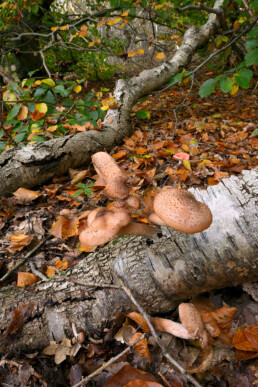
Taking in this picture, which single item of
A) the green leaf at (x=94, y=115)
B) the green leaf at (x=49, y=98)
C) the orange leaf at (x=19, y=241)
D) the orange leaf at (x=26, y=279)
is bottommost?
the orange leaf at (x=26, y=279)

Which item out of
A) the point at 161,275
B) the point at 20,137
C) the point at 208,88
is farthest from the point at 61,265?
the point at 208,88

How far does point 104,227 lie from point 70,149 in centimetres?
241

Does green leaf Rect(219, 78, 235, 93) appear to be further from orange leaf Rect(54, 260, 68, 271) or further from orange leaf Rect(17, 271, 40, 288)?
orange leaf Rect(17, 271, 40, 288)

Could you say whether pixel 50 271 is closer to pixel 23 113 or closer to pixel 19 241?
pixel 19 241

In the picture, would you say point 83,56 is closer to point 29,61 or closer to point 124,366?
point 29,61

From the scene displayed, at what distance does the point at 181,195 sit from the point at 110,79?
12268 millimetres

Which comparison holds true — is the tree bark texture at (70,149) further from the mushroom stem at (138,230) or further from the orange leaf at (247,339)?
the orange leaf at (247,339)

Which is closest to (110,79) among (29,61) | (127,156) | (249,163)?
(29,61)

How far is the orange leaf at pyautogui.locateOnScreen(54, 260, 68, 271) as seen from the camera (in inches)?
99.6

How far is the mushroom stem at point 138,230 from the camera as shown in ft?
6.62

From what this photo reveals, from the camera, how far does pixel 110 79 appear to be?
40.4ft

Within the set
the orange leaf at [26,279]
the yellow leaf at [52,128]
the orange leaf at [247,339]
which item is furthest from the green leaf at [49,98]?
the orange leaf at [247,339]

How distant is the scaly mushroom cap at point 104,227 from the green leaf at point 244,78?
9.41 feet

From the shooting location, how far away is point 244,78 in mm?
3451
